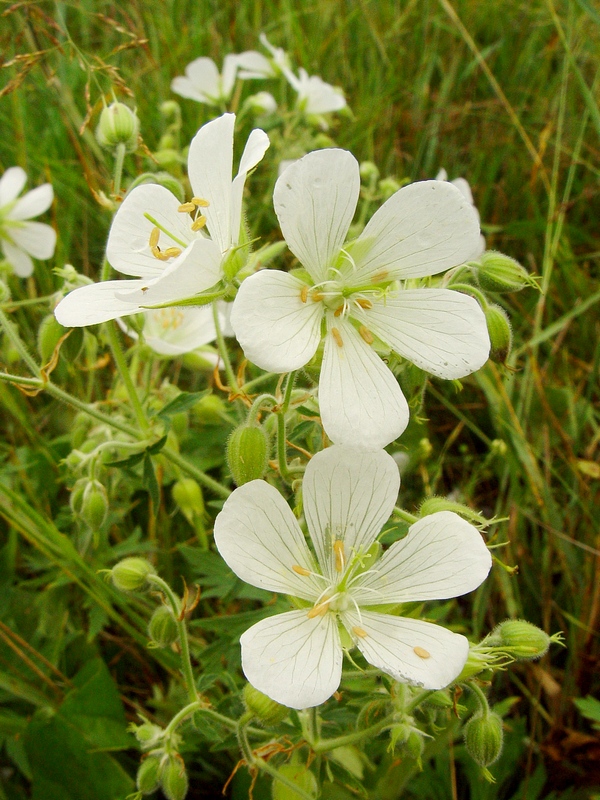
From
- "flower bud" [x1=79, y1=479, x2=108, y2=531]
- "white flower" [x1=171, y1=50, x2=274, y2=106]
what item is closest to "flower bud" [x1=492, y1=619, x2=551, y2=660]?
"flower bud" [x1=79, y1=479, x2=108, y2=531]

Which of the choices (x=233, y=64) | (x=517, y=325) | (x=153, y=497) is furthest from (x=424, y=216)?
(x=233, y=64)

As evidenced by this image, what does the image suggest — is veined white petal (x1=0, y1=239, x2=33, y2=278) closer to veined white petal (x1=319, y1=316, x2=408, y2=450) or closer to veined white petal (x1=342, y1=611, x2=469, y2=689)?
veined white petal (x1=319, y1=316, x2=408, y2=450)

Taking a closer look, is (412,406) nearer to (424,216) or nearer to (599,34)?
(424,216)

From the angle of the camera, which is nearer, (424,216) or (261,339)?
(261,339)

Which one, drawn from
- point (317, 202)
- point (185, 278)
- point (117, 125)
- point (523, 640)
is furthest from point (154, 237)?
point (523, 640)

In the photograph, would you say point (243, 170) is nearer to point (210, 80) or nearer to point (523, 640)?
point (523, 640)

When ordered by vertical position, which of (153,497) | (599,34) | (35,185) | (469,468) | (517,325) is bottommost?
(469,468)

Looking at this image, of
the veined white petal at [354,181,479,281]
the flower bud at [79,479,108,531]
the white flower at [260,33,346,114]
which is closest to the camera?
the veined white petal at [354,181,479,281]
